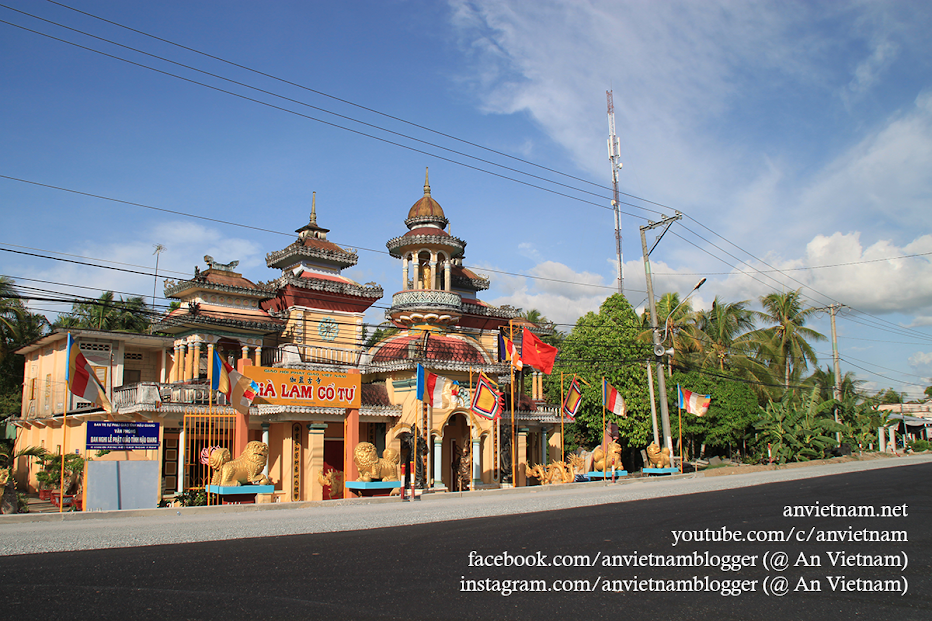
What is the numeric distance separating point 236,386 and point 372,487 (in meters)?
5.78

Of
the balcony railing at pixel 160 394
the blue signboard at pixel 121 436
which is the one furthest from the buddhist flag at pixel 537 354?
the blue signboard at pixel 121 436

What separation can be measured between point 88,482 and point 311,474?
32.3 feet

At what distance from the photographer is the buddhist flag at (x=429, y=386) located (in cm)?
2350

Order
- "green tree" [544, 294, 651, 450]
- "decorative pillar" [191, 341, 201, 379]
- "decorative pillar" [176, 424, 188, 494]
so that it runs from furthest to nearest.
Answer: "green tree" [544, 294, 651, 450], "decorative pillar" [191, 341, 201, 379], "decorative pillar" [176, 424, 188, 494]

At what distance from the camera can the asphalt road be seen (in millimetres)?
6176

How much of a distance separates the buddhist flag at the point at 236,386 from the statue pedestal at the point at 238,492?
8.20 feet

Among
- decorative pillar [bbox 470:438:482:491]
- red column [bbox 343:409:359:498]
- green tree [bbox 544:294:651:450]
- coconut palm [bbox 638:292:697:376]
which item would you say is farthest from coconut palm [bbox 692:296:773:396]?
red column [bbox 343:409:359:498]

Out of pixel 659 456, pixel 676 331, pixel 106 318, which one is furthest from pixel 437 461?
pixel 106 318

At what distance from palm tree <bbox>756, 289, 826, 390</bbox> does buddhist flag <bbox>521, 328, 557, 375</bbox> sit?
2954 cm

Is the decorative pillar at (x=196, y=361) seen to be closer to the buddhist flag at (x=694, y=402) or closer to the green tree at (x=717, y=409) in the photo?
the buddhist flag at (x=694, y=402)

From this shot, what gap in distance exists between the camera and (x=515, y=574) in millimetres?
7828

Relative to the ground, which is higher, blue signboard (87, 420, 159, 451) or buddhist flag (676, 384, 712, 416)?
buddhist flag (676, 384, 712, 416)

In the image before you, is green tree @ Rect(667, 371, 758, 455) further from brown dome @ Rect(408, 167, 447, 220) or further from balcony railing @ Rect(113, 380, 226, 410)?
balcony railing @ Rect(113, 380, 226, 410)

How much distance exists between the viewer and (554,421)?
3544 centimetres
